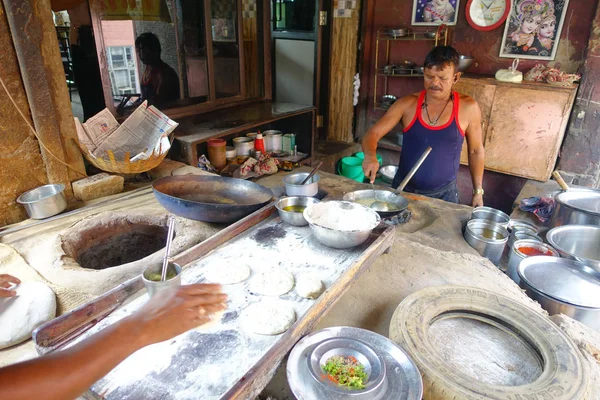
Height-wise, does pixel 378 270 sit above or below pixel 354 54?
below

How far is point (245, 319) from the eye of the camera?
5.08ft

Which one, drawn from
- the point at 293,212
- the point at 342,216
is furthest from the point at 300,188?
the point at 342,216

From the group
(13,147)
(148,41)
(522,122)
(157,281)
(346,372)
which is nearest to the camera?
(346,372)

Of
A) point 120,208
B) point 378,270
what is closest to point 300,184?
point 378,270

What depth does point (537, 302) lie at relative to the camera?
2119 millimetres

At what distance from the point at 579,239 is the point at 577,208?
24 cm

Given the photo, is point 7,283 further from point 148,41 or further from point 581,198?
point 581,198

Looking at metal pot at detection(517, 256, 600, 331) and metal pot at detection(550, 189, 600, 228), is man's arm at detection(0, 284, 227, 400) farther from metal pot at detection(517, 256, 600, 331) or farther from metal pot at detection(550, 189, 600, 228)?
metal pot at detection(550, 189, 600, 228)

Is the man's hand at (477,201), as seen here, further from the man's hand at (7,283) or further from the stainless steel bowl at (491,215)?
the man's hand at (7,283)

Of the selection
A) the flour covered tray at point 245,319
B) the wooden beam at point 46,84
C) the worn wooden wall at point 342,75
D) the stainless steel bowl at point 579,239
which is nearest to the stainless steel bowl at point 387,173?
the worn wooden wall at point 342,75

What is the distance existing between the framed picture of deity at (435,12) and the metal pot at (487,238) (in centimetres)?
331

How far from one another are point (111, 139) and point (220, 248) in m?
1.66

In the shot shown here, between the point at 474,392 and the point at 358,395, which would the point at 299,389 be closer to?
the point at 358,395

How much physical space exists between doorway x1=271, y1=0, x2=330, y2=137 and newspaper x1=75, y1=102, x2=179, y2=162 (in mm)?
2791
